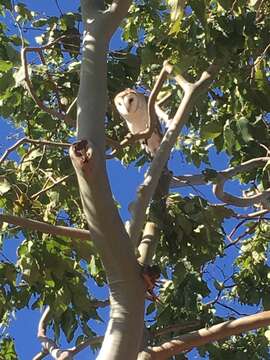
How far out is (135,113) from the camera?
457 centimetres

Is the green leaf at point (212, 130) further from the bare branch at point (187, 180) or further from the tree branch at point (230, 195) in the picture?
the tree branch at point (230, 195)

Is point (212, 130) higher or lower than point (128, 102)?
lower

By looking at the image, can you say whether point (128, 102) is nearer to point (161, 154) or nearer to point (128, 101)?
point (128, 101)

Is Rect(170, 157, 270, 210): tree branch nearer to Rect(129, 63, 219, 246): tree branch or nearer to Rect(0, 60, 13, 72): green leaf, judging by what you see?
Rect(129, 63, 219, 246): tree branch

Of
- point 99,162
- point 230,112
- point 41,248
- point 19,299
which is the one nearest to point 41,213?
point 41,248

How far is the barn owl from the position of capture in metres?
4.48

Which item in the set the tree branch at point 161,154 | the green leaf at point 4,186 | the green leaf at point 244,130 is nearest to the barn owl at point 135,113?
the green leaf at point 244,130

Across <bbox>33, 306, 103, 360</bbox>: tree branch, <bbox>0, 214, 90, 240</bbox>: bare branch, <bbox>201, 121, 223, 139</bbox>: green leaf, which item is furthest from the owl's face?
<bbox>0, 214, 90, 240</bbox>: bare branch

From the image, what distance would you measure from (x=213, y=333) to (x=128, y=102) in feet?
6.16

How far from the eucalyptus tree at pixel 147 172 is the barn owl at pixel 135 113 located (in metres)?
0.07

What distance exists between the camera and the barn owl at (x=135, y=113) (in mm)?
4477

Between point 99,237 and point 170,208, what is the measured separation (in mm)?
1498

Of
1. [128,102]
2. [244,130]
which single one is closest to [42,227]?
[244,130]

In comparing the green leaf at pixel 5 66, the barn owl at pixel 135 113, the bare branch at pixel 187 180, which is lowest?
the bare branch at pixel 187 180
